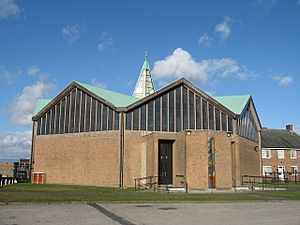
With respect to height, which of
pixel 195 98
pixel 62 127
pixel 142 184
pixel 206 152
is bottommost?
pixel 142 184

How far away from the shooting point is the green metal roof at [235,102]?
121 feet

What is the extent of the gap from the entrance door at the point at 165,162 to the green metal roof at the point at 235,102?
30.0 ft

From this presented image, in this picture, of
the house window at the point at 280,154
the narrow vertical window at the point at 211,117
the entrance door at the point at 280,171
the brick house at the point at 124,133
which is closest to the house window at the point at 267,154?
the house window at the point at 280,154

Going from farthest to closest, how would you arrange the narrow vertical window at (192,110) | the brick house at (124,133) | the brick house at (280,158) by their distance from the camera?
the brick house at (280,158) → the narrow vertical window at (192,110) → the brick house at (124,133)

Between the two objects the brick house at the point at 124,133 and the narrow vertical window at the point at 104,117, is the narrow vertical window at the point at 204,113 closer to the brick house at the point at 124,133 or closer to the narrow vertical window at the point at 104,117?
the brick house at the point at 124,133

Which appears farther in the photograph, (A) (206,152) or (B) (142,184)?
(B) (142,184)

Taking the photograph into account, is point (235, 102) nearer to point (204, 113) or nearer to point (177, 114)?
point (204, 113)

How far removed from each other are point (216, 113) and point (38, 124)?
18642 mm

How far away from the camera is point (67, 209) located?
1334cm

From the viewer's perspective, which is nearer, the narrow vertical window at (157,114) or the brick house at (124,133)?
the brick house at (124,133)

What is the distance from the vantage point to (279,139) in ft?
196

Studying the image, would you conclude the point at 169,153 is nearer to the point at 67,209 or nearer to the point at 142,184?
the point at 142,184

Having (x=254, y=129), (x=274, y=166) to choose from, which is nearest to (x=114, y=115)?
(x=254, y=129)

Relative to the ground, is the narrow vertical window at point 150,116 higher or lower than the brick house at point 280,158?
higher
